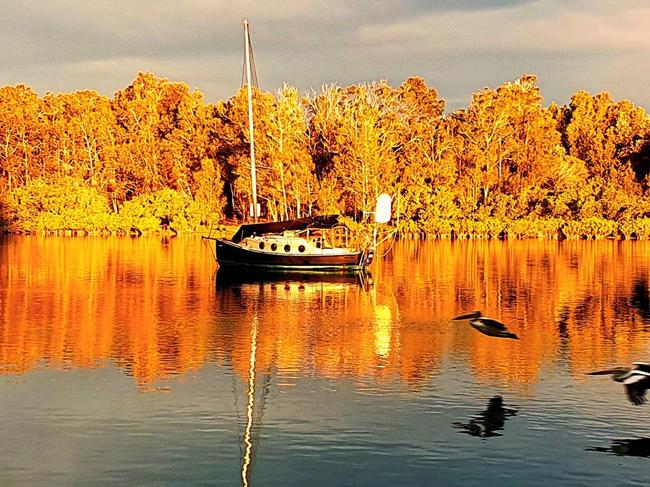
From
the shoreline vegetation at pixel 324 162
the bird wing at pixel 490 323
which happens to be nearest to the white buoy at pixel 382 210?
the bird wing at pixel 490 323

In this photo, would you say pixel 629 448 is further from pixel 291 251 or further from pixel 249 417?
pixel 291 251

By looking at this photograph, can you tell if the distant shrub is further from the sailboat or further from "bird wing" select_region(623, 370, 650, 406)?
"bird wing" select_region(623, 370, 650, 406)

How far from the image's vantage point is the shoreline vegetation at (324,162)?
82375 millimetres

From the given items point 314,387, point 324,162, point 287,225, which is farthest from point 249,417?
point 324,162

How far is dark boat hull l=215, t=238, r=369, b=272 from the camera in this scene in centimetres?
4222

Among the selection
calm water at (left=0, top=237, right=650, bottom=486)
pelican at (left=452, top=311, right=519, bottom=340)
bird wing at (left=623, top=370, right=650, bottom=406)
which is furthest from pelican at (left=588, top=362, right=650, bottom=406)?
pelican at (left=452, top=311, right=519, bottom=340)

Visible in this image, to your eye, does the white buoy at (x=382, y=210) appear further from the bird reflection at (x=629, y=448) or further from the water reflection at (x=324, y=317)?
the bird reflection at (x=629, y=448)

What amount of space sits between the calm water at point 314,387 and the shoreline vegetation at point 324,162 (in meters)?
46.8

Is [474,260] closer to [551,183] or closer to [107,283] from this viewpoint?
[107,283]

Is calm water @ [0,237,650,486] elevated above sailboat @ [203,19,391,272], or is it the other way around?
sailboat @ [203,19,391,272]

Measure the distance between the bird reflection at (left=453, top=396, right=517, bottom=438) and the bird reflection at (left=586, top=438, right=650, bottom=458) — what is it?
5.29 ft

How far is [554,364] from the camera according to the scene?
66.0 feet

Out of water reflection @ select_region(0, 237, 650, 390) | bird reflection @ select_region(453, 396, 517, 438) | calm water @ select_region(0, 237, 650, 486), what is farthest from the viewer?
water reflection @ select_region(0, 237, 650, 390)

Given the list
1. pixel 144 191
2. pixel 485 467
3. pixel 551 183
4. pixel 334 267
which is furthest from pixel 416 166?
pixel 485 467
